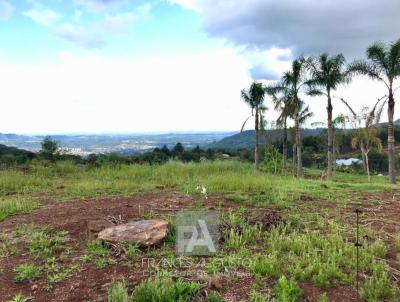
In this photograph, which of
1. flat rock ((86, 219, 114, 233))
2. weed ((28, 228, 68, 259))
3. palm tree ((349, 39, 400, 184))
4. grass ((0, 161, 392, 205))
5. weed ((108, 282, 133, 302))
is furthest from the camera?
palm tree ((349, 39, 400, 184))

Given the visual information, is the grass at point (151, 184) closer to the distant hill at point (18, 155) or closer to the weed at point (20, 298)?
the weed at point (20, 298)

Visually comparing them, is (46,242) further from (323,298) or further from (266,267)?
(323,298)

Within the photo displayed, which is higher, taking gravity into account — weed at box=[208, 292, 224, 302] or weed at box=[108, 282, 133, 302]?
weed at box=[108, 282, 133, 302]

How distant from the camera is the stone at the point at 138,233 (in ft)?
15.2

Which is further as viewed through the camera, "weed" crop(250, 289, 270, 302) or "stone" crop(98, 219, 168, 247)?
"stone" crop(98, 219, 168, 247)

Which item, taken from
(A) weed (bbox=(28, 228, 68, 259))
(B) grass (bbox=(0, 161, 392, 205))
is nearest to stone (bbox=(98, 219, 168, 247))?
(A) weed (bbox=(28, 228, 68, 259))

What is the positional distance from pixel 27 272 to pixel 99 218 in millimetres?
1914

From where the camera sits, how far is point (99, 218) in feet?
19.0

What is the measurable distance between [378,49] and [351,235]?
14.6m

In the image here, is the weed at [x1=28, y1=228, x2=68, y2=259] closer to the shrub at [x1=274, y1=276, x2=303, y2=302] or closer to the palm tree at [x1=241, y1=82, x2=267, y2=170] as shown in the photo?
the shrub at [x1=274, y1=276, x2=303, y2=302]

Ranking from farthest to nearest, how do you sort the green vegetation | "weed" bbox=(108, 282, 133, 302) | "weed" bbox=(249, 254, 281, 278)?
the green vegetation → "weed" bbox=(249, 254, 281, 278) → "weed" bbox=(108, 282, 133, 302)

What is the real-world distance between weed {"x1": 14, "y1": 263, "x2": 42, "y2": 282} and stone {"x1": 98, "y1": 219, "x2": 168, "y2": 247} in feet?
2.98

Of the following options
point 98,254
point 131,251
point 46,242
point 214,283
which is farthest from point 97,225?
point 214,283

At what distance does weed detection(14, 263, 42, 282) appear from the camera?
151 inches
